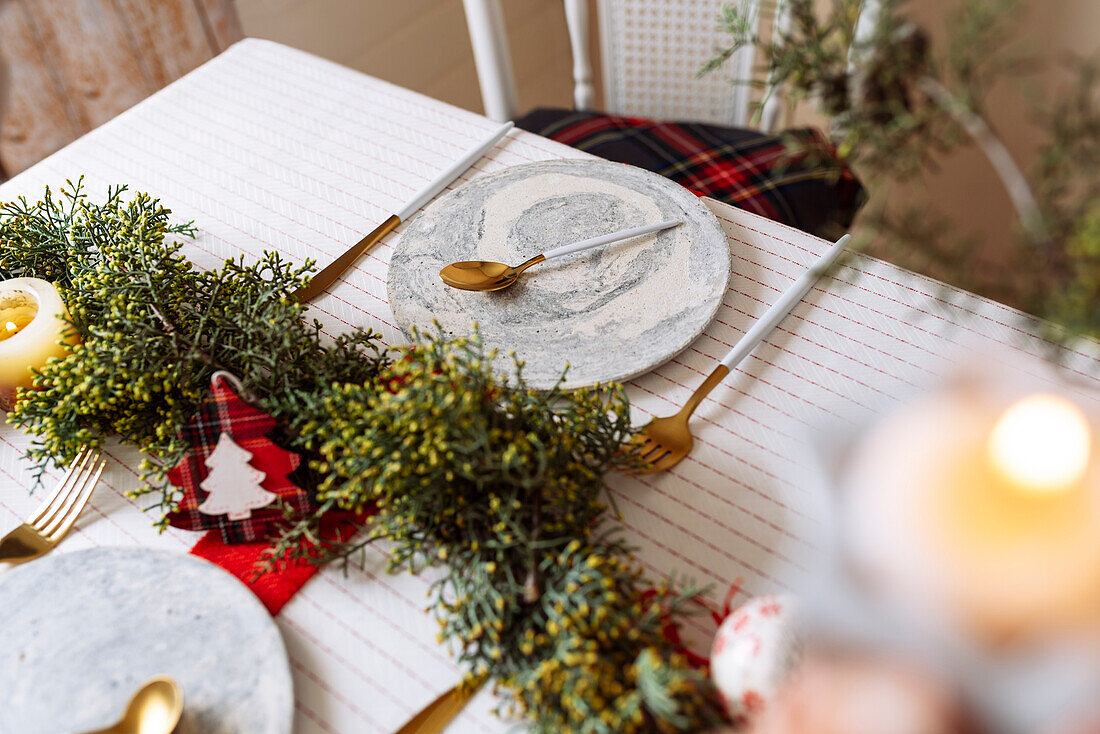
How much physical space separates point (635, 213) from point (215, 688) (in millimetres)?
569

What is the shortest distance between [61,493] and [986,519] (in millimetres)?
696

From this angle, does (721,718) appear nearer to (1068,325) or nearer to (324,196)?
(1068,325)

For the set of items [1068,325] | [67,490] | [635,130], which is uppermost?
[1068,325]

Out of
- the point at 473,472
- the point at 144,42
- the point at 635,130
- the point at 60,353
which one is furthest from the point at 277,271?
the point at 144,42

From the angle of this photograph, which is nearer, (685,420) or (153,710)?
(153,710)

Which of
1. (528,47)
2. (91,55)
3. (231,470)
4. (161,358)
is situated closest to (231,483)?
(231,470)

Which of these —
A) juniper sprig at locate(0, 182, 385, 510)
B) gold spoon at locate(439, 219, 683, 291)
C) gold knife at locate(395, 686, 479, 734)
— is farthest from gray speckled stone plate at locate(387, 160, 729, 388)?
gold knife at locate(395, 686, 479, 734)

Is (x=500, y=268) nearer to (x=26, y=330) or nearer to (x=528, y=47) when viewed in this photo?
(x=26, y=330)

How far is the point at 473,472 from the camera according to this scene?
55 centimetres

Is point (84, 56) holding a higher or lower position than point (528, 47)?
higher

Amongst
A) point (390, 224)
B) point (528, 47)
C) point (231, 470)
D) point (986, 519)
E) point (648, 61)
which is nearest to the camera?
point (986, 519)

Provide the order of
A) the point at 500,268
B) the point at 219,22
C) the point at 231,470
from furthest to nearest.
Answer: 1. the point at 219,22
2. the point at 500,268
3. the point at 231,470

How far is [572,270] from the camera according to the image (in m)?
0.80

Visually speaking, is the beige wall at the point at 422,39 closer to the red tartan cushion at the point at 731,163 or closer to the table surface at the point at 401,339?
the red tartan cushion at the point at 731,163
